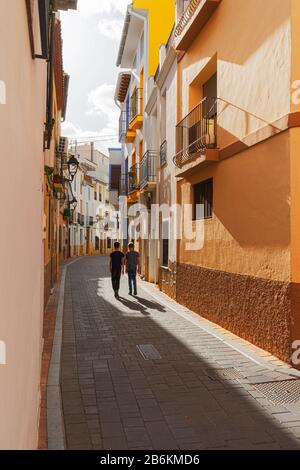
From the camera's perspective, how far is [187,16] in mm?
10898

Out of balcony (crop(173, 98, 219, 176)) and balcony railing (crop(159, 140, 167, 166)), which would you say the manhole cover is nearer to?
balcony (crop(173, 98, 219, 176))

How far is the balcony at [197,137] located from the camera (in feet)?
31.2

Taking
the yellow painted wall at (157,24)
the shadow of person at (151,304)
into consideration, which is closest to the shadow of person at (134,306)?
the shadow of person at (151,304)

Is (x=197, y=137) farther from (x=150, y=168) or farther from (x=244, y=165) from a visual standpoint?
(x=150, y=168)

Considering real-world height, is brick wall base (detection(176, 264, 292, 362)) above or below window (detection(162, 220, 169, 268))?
below

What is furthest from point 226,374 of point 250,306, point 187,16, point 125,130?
point 125,130

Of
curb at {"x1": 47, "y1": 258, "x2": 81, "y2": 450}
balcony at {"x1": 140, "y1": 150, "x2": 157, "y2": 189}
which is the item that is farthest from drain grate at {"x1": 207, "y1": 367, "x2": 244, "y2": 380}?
balcony at {"x1": 140, "y1": 150, "x2": 157, "y2": 189}

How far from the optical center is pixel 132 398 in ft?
17.3

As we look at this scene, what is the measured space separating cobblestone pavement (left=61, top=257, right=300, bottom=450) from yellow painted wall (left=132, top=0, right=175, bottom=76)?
13537mm

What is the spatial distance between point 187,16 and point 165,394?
31.4 feet

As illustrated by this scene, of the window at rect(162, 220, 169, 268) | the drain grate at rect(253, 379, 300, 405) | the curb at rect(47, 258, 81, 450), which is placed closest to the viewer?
the curb at rect(47, 258, 81, 450)

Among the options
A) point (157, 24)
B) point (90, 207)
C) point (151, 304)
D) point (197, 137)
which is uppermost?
point (157, 24)

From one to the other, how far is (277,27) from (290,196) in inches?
113

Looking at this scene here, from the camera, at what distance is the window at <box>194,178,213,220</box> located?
1020cm
